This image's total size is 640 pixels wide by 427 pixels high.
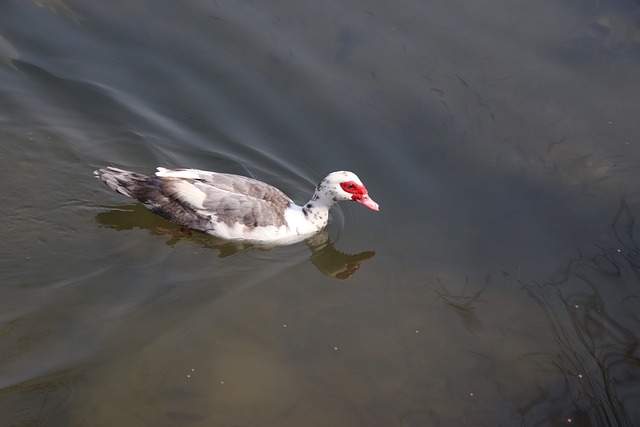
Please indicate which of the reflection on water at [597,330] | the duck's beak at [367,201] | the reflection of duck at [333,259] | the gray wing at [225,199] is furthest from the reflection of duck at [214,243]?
the reflection on water at [597,330]

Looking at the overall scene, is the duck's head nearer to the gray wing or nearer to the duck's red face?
the duck's red face

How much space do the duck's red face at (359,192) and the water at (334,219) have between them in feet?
1.10

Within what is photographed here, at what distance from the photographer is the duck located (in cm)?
817

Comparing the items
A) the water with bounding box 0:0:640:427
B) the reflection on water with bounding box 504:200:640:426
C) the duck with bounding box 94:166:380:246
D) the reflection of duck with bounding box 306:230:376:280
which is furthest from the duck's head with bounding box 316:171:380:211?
the reflection on water with bounding box 504:200:640:426

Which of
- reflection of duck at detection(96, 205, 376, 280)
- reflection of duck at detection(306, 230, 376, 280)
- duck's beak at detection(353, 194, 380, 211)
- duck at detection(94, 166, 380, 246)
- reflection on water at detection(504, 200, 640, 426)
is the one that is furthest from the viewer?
duck's beak at detection(353, 194, 380, 211)

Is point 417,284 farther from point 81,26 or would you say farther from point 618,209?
point 81,26

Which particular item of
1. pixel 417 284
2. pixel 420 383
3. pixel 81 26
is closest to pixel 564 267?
pixel 417 284

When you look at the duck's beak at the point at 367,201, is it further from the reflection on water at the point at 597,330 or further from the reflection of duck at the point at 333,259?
the reflection on water at the point at 597,330

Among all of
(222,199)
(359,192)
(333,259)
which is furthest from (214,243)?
(359,192)

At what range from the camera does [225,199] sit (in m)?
8.19

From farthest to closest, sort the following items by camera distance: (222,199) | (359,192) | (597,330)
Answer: (359,192), (222,199), (597,330)

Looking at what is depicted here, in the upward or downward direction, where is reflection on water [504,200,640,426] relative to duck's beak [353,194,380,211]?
upward

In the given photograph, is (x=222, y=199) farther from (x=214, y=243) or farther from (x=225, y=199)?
(x=214, y=243)

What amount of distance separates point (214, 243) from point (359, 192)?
1.64 meters
